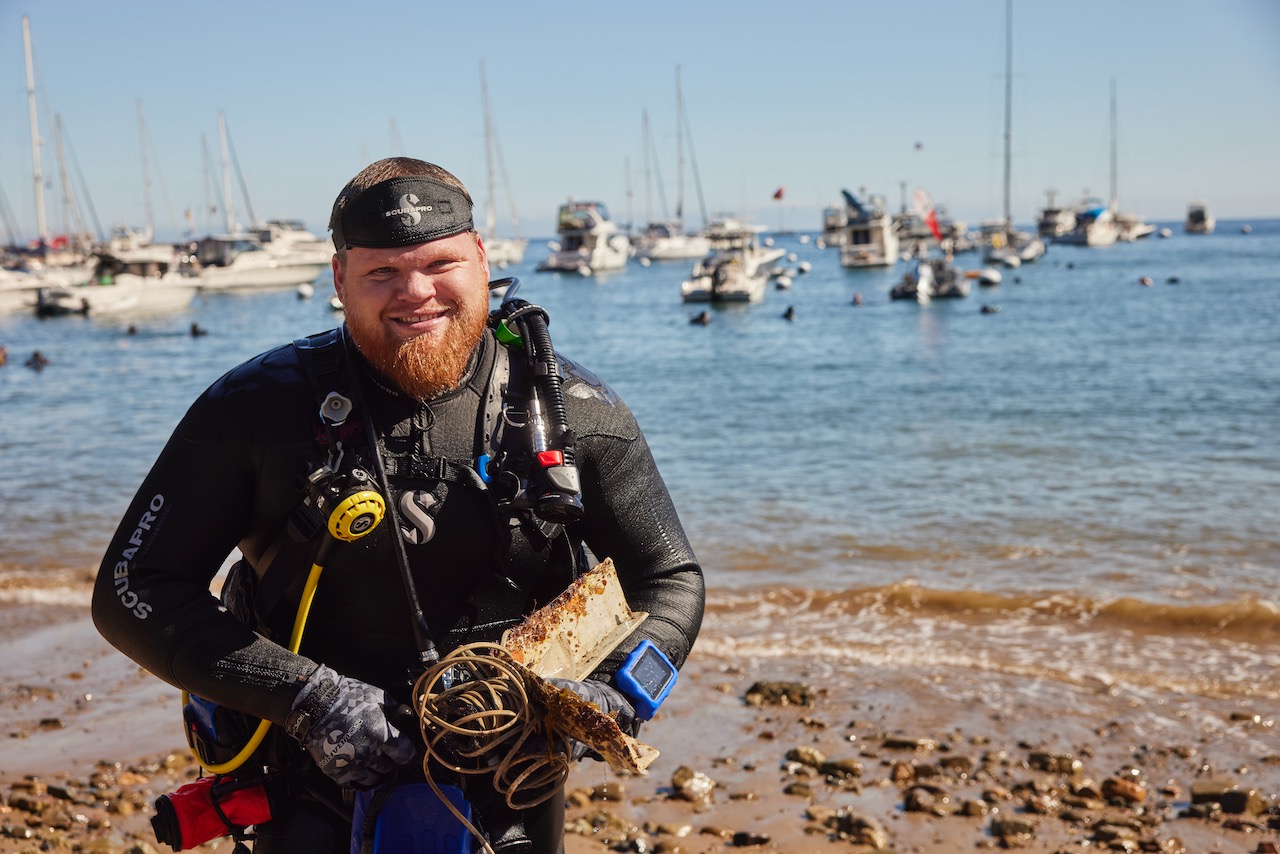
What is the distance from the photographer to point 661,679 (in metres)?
2.32

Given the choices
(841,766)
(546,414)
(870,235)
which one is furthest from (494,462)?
(870,235)

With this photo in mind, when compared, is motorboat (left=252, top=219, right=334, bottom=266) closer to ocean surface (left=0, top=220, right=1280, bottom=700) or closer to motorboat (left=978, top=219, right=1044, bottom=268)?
ocean surface (left=0, top=220, right=1280, bottom=700)

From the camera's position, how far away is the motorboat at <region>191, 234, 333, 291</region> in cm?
6612

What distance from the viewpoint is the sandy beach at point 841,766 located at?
16.5ft

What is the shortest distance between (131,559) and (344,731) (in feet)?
1.89

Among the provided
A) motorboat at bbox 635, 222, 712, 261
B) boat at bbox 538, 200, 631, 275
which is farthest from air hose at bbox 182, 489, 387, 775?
motorboat at bbox 635, 222, 712, 261

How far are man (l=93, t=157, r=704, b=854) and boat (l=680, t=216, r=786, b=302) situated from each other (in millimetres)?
47031

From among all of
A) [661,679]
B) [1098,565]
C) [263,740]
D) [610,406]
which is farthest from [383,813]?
[1098,565]

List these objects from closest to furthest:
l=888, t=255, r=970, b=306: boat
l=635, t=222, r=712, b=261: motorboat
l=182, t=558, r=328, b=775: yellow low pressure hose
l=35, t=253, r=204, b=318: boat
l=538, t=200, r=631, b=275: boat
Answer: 1. l=182, t=558, r=328, b=775: yellow low pressure hose
2. l=888, t=255, r=970, b=306: boat
3. l=35, t=253, r=204, b=318: boat
4. l=538, t=200, r=631, b=275: boat
5. l=635, t=222, r=712, b=261: motorboat

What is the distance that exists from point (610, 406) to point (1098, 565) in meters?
8.81

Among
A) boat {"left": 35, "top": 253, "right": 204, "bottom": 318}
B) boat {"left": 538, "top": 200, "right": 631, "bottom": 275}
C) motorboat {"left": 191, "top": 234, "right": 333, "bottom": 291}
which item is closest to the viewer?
boat {"left": 35, "top": 253, "right": 204, "bottom": 318}

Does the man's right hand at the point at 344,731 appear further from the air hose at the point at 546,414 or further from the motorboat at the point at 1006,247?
the motorboat at the point at 1006,247

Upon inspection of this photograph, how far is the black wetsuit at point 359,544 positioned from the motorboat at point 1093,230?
111494 mm

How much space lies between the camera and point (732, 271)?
1949 inches
